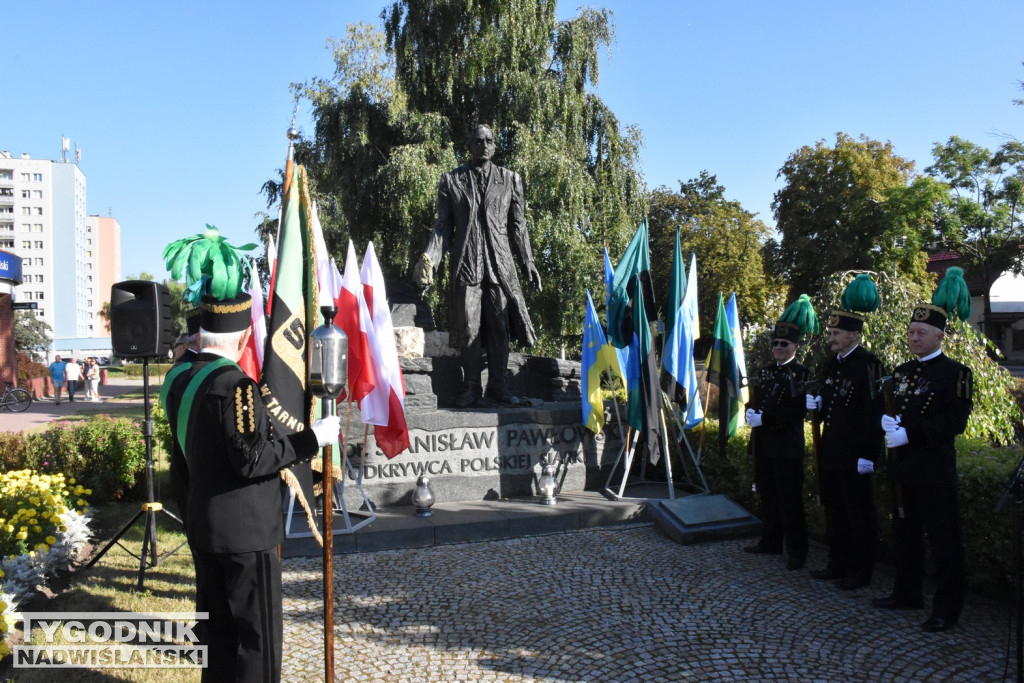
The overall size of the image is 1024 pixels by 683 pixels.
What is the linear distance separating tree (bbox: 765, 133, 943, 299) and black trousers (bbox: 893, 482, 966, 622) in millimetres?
22692

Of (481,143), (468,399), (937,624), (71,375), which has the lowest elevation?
(937,624)

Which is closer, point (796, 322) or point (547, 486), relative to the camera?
point (796, 322)

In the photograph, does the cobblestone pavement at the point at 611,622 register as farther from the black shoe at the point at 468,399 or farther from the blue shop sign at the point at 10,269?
the blue shop sign at the point at 10,269

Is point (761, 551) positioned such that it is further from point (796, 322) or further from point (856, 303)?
point (856, 303)

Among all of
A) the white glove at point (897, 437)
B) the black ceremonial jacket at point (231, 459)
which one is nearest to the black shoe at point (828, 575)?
the white glove at point (897, 437)

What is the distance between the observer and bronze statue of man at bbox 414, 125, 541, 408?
25.1 feet

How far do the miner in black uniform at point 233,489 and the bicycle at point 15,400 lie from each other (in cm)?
2271

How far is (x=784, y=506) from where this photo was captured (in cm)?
550

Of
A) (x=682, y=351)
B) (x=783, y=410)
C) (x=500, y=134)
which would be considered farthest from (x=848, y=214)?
(x=783, y=410)

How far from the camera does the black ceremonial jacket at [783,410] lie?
5.48m

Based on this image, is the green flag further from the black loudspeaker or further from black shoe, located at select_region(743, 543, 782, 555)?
the black loudspeaker

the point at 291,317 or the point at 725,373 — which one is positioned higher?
the point at 291,317

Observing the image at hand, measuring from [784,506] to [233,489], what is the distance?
407 cm

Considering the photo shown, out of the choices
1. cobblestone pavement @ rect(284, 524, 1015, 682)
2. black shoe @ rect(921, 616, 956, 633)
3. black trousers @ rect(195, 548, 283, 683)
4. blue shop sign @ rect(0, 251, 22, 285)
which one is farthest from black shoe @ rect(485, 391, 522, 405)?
blue shop sign @ rect(0, 251, 22, 285)
